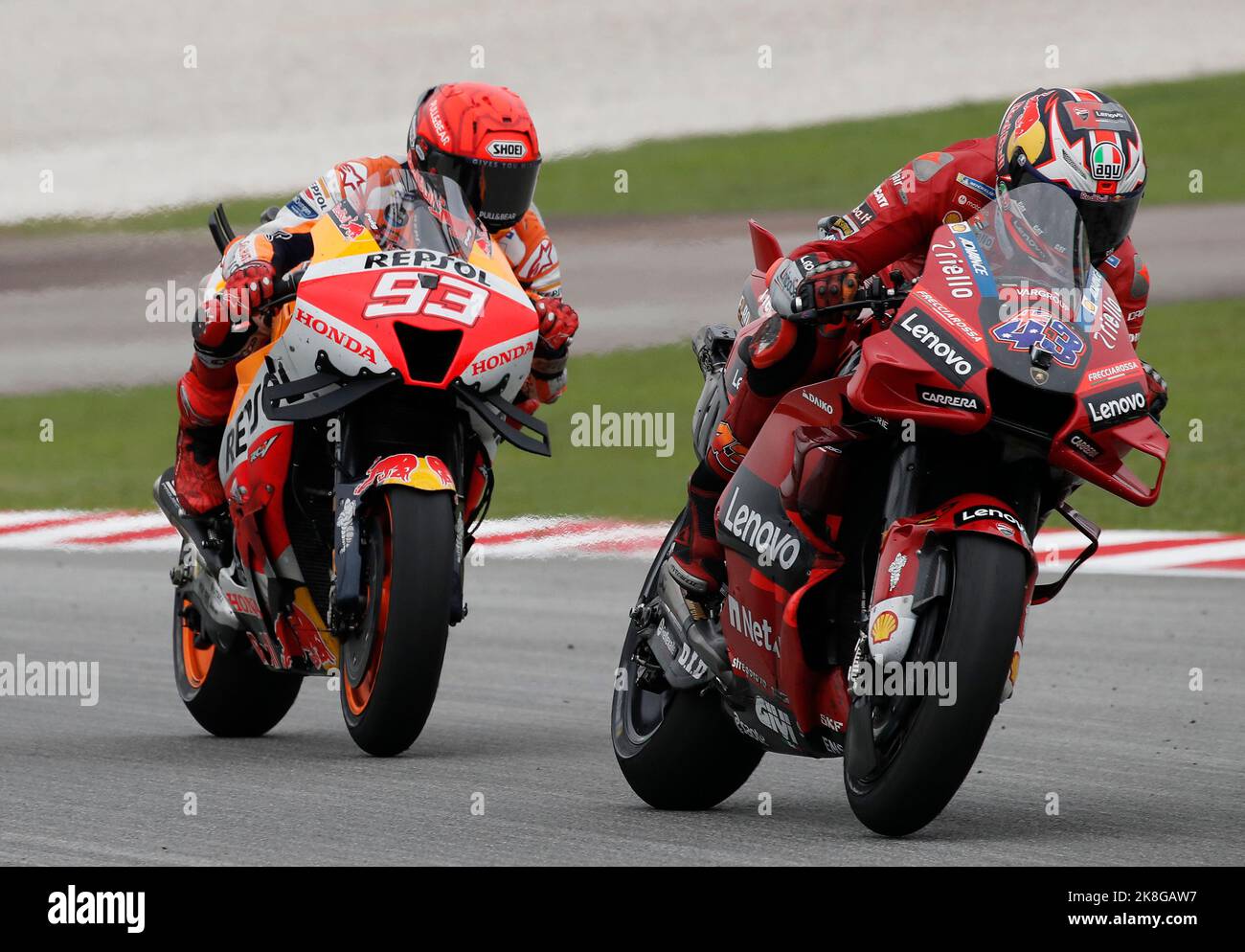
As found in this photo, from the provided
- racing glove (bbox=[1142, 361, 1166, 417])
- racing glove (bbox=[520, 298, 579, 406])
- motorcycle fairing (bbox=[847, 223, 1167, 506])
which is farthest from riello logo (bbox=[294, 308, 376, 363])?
racing glove (bbox=[1142, 361, 1166, 417])

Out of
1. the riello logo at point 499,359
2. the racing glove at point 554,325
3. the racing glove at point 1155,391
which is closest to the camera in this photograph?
the racing glove at point 1155,391

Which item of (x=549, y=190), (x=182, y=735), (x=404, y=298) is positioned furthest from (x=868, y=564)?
(x=549, y=190)

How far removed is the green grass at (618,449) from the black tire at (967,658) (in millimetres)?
9812

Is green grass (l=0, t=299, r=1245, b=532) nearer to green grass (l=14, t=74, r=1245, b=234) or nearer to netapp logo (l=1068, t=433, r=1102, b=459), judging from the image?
green grass (l=14, t=74, r=1245, b=234)

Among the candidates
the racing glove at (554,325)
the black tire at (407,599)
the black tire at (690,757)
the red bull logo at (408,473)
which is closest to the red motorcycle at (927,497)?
the black tire at (690,757)

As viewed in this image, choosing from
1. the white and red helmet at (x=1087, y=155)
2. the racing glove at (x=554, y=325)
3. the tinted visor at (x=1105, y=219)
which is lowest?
the racing glove at (x=554, y=325)

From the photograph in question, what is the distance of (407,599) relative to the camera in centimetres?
614

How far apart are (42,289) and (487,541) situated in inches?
396

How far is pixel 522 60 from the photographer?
1265 inches

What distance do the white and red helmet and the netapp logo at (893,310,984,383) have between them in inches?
18.3

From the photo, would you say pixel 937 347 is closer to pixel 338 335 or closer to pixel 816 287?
pixel 816 287

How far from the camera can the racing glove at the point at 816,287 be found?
4.96 metres

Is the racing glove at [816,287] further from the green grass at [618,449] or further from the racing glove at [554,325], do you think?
the green grass at [618,449]

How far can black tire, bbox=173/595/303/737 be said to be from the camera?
743 centimetres
